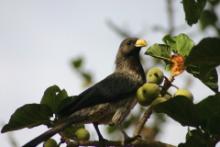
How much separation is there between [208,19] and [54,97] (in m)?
2.09

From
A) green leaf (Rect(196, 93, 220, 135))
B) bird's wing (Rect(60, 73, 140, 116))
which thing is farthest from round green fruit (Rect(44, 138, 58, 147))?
bird's wing (Rect(60, 73, 140, 116))

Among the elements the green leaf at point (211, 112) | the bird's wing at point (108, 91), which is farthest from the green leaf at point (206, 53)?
the bird's wing at point (108, 91)

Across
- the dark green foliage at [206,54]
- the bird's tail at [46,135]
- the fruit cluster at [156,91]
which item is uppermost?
the dark green foliage at [206,54]

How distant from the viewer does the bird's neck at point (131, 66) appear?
6.38 metres

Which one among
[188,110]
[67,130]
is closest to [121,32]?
[67,130]

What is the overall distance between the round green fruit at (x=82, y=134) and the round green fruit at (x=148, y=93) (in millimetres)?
411

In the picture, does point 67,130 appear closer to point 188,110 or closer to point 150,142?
point 150,142

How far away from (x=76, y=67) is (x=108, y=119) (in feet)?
3.30

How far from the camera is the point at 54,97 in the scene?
3.34 m

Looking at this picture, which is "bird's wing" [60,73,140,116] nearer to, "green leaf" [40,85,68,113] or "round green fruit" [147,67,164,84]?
"green leaf" [40,85,68,113]

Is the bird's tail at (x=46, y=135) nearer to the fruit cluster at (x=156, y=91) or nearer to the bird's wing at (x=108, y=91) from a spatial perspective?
the fruit cluster at (x=156, y=91)

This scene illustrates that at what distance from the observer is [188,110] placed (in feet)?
8.27

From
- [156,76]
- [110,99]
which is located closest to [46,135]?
[156,76]

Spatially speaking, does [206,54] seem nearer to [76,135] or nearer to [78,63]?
[76,135]
